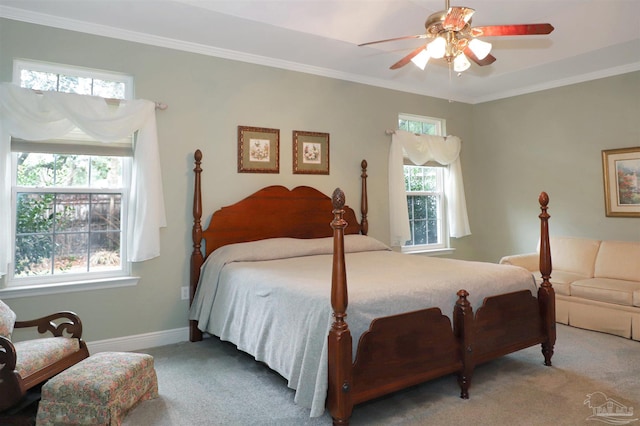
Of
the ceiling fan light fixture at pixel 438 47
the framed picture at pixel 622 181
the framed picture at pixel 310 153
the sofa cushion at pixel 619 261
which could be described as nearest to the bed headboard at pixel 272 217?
the framed picture at pixel 310 153

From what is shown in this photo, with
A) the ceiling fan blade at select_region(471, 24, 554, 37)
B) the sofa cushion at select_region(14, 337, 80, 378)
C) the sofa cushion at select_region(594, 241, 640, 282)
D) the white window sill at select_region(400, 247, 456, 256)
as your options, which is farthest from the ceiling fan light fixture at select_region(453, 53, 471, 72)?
the sofa cushion at select_region(14, 337, 80, 378)

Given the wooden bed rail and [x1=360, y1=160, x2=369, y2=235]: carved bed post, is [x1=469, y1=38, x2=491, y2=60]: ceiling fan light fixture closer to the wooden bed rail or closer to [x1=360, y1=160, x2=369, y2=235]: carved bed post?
the wooden bed rail

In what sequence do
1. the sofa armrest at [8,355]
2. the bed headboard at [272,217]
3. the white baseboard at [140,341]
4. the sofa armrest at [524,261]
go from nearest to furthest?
the sofa armrest at [8,355]
the white baseboard at [140,341]
the bed headboard at [272,217]
the sofa armrest at [524,261]

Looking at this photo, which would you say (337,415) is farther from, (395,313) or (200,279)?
(200,279)

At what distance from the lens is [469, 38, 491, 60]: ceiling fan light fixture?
8.48 feet

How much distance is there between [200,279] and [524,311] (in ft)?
8.42

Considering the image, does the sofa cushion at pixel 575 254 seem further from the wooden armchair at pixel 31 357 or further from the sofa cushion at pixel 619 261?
the wooden armchair at pixel 31 357

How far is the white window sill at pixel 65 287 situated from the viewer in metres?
2.99

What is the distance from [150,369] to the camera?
250 cm

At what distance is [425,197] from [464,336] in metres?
3.11

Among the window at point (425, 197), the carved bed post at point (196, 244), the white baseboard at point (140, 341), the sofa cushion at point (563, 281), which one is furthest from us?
the window at point (425, 197)

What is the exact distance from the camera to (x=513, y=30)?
96.2 inches

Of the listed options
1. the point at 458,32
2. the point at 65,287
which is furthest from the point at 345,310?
the point at 65,287

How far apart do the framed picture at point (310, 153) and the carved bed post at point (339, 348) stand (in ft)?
7.72
